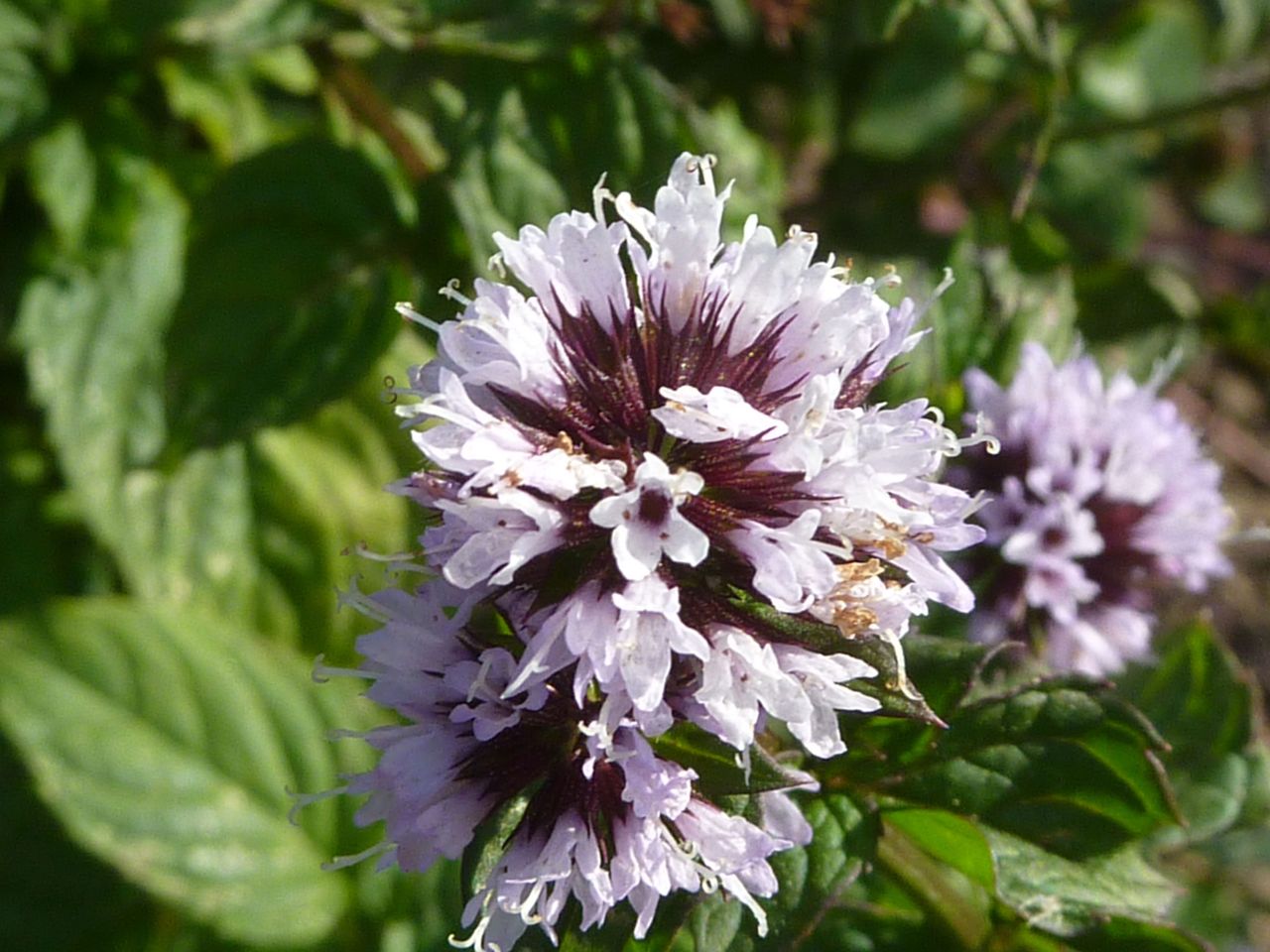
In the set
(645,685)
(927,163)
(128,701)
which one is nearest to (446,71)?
(927,163)

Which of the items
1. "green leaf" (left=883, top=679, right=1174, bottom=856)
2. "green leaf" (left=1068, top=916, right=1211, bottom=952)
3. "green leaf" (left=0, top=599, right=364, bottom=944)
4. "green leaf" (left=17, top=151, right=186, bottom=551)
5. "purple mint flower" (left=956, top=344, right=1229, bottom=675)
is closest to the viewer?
"green leaf" (left=883, top=679, right=1174, bottom=856)

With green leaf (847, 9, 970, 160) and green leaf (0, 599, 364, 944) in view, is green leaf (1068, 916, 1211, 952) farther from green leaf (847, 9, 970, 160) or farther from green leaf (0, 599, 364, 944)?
green leaf (847, 9, 970, 160)

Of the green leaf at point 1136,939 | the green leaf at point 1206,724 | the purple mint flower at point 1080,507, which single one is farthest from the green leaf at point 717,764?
the green leaf at point 1206,724

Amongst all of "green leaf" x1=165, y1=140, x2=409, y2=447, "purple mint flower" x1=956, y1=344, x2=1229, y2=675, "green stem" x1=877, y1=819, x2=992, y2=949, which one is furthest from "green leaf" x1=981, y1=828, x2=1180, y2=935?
"green leaf" x1=165, y1=140, x2=409, y2=447

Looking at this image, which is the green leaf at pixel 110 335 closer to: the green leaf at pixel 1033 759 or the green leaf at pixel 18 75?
the green leaf at pixel 18 75

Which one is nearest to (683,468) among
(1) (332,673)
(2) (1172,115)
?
(1) (332,673)
